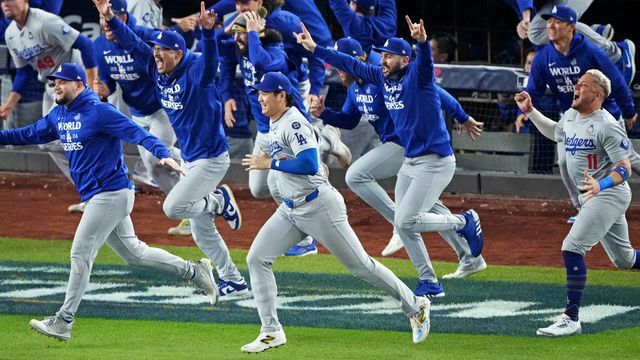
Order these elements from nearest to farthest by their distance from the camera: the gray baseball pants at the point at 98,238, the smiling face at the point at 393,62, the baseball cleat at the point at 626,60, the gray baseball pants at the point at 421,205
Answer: the gray baseball pants at the point at 98,238, the smiling face at the point at 393,62, the gray baseball pants at the point at 421,205, the baseball cleat at the point at 626,60

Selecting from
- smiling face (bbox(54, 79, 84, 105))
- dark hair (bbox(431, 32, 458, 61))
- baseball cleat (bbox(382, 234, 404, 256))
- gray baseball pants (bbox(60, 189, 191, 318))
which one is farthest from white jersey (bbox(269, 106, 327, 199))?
dark hair (bbox(431, 32, 458, 61))

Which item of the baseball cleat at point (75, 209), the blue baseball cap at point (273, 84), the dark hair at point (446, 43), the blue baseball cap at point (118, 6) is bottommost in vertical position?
the baseball cleat at point (75, 209)

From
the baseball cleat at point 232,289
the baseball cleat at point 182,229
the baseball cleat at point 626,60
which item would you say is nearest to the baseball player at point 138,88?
the baseball cleat at point 182,229

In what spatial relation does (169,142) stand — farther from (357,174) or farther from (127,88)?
(357,174)

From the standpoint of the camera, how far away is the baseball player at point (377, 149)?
38.5ft

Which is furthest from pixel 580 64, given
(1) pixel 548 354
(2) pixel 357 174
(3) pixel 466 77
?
(1) pixel 548 354

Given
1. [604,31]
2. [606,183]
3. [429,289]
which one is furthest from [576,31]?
[606,183]

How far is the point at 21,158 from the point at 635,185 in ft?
26.1

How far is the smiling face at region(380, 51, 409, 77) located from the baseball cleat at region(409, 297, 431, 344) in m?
2.24

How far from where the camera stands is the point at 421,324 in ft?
30.8

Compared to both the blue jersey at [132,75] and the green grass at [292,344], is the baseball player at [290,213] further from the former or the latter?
the blue jersey at [132,75]

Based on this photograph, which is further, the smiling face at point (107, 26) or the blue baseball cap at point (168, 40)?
the smiling face at point (107, 26)

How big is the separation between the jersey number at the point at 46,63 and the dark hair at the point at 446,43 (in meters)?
4.79

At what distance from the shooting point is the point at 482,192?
16.6 meters
